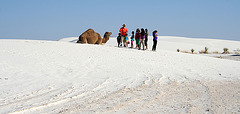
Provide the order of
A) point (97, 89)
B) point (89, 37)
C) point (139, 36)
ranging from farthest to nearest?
1. point (89, 37)
2. point (139, 36)
3. point (97, 89)

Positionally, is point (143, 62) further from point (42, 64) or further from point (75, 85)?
point (75, 85)

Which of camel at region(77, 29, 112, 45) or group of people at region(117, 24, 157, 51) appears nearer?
group of people at region(117, 24, 157, 51)

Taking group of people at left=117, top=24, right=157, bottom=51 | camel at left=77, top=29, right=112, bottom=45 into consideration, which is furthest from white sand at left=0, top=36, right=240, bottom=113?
camel at left=77, top=29, right=112, bottom=45

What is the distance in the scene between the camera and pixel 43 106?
4.37 m

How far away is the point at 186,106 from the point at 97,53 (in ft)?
27.1

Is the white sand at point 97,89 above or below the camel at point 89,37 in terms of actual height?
below

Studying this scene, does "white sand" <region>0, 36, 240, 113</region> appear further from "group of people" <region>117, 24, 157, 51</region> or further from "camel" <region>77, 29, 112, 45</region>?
"camel" <region>77, 29, 112, 45</region>

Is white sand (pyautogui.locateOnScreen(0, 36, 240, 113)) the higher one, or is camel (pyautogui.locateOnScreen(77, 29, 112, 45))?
camel (pyautogui.locateOnScreen(77, 29, 112, 45))

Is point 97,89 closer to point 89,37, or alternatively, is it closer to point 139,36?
point 139,36

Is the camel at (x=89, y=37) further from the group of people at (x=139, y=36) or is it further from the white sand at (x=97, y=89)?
the white sand at (x=97, y=89)

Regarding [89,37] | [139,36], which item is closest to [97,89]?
[139,36]

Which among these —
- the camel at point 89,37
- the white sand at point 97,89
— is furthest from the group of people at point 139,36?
the white sand at point 97,89

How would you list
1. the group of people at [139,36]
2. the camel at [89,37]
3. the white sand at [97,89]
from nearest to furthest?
the white sand at [97,89] < the group of people at [139,36] < the camel at [89,37]

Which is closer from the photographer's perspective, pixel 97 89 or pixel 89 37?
pixel 97 89
